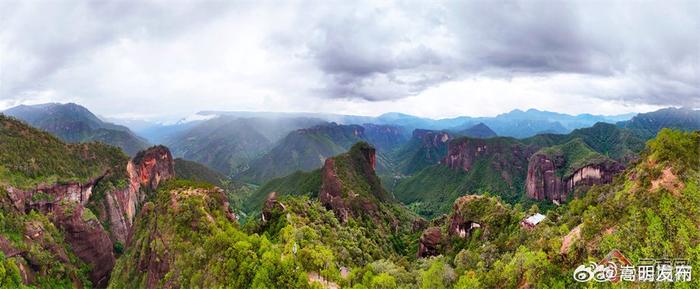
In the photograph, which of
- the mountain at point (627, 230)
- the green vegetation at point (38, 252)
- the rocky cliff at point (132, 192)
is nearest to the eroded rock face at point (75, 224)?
the green vegetation at point (38, 252)

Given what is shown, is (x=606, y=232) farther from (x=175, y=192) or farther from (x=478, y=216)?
(x=175, y=192)

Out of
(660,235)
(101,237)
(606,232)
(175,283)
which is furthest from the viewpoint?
(101,237)

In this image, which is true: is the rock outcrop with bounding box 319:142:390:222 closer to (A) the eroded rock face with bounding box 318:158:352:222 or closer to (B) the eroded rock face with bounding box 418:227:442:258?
(A) the eroded rock face with bounding box 318:158:352:222

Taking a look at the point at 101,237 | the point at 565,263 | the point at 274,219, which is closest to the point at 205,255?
the point at 274,219

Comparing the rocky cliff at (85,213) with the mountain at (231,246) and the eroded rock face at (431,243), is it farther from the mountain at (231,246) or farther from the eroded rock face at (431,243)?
the eroded rock face at (431,243)

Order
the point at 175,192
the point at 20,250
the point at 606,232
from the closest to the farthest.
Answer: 1. the point at 606,232
2. the point at 175,192
3. the point at 20,250

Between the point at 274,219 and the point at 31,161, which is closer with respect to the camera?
the point at 274,219

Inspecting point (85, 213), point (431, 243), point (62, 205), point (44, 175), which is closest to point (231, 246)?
point (431, 243)

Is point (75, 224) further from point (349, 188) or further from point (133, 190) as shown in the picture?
point (349, 188)

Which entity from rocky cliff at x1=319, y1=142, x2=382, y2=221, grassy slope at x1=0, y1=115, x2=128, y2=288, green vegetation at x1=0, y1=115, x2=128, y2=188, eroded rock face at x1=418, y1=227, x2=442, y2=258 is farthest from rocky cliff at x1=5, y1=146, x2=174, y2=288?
eroded rock face at x1=418, y1=227, x2=442, y2=258
